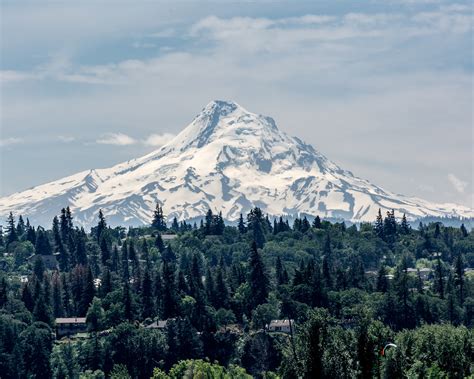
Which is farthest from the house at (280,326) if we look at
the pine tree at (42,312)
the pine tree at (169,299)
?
the pine tree at (42,312)

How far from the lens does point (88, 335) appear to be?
18875 cm

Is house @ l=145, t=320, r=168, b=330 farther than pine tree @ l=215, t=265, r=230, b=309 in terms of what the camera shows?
No

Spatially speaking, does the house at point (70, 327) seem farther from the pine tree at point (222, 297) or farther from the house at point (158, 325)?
the pine tree at point (222, 297)

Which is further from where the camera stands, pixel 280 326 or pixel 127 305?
pixel 127 305

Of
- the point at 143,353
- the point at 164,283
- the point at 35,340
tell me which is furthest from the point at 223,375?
the point at 164,283

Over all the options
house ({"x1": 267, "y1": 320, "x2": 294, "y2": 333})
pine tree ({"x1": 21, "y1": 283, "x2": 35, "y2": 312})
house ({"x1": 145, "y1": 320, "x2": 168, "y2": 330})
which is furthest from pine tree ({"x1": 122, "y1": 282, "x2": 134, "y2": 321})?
house ({"x1": 267, "y1": 320, "x2": 294, "y2": 333})

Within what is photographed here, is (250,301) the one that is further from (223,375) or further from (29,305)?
(223,375)

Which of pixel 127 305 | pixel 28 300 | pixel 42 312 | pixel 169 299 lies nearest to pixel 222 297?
pixel 169 299

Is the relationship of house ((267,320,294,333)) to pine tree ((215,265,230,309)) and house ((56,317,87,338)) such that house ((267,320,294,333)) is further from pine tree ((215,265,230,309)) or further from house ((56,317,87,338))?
house ((56,317,87,338))

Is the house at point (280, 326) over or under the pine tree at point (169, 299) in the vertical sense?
under

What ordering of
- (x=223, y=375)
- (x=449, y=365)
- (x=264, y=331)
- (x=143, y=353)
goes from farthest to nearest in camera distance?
(x=264, y=331)
(x=143, y=353)
(x=223, y=375)
(x=449, y=365)

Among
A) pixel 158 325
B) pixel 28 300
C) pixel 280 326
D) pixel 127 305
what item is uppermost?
pixel 28 300

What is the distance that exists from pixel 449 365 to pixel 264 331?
244 feet

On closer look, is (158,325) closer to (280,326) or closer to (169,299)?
(169,299)
